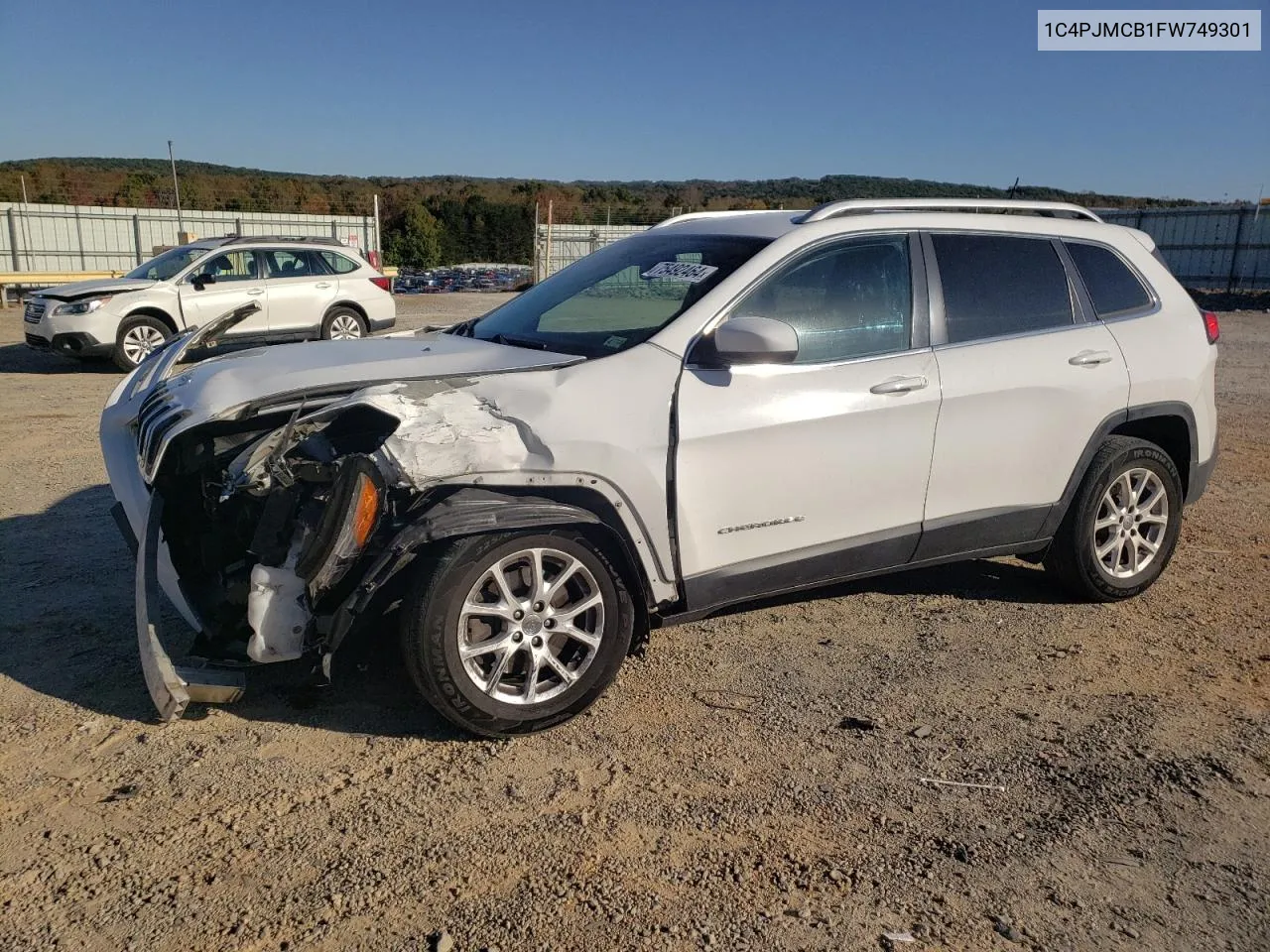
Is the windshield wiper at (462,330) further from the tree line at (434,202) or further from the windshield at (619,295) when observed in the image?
the tree line at (434,202)

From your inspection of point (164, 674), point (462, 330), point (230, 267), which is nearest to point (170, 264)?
point (230, 267)

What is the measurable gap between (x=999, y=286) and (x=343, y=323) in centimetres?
1144

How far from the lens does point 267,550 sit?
3.38 metres

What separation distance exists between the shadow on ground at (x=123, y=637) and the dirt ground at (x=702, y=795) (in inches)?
0.8

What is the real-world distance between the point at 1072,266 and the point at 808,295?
5.19 ft

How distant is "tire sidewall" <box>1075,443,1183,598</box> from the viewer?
4656mm

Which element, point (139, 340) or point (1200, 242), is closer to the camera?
point (139, 340)

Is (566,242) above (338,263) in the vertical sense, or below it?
above

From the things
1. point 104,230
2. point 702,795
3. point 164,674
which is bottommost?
point 702,795

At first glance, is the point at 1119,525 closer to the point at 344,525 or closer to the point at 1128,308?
the point at 1128,308

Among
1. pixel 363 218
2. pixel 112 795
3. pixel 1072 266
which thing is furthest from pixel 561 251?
pixel 112 795

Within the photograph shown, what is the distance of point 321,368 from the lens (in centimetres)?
372

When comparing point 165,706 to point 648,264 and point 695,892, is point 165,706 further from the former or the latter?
point 648,264

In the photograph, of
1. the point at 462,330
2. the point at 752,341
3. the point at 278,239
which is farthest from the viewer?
the point at 278,239
